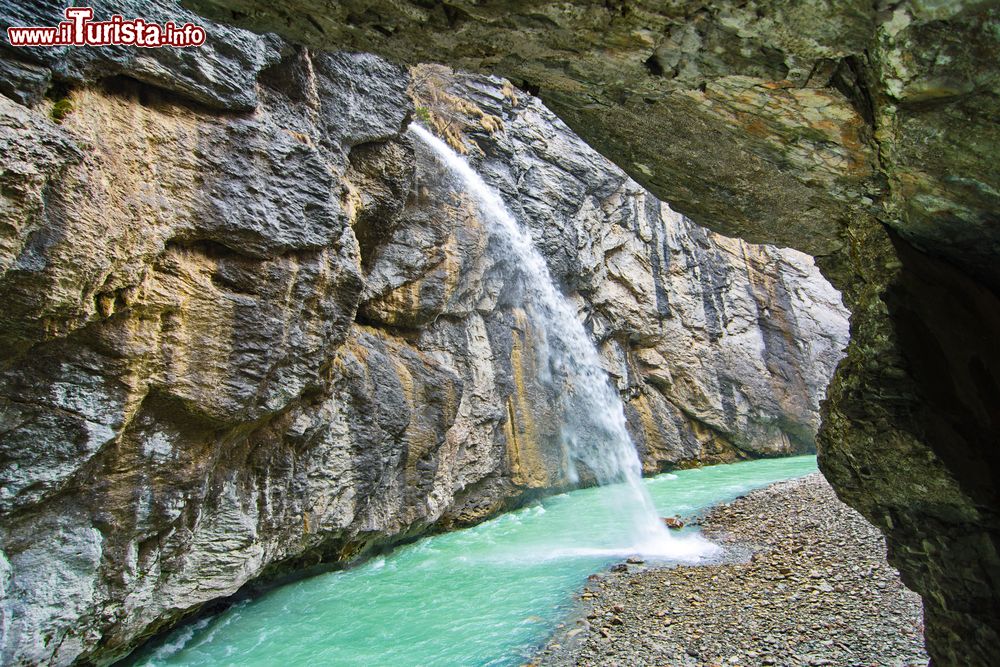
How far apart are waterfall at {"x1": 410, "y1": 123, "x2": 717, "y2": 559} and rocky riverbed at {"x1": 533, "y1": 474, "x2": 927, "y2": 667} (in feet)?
19.1

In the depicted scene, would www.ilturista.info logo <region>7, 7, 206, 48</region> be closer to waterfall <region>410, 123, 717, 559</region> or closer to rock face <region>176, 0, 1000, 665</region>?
rock face <region>176, 0, 1000, 665</region>

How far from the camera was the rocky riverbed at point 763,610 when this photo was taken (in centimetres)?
639

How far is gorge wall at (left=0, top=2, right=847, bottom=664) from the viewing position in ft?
17.6

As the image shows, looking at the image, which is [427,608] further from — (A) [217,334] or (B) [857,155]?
(B) [857,155]

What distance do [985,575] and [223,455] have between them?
8.43 metres

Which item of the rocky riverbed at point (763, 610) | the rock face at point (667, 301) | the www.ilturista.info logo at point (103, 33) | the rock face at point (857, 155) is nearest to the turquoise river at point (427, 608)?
the rocky riverbed at point (763, 610)

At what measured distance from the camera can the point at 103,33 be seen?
231 inches

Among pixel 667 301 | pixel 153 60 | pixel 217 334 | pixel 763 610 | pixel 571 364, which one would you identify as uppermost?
pixel 667 301

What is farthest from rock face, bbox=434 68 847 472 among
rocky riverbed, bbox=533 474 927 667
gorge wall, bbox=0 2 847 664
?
rocky riverbed, bbox=533 474 927 667

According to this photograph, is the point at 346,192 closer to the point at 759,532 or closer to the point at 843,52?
the point at 843,52

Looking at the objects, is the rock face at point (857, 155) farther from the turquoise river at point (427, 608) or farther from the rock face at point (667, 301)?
the rock face at point (667, 301)

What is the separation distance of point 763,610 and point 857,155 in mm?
6384

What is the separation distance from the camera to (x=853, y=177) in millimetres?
3818

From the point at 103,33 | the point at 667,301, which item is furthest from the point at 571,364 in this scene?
the point at 103,33
